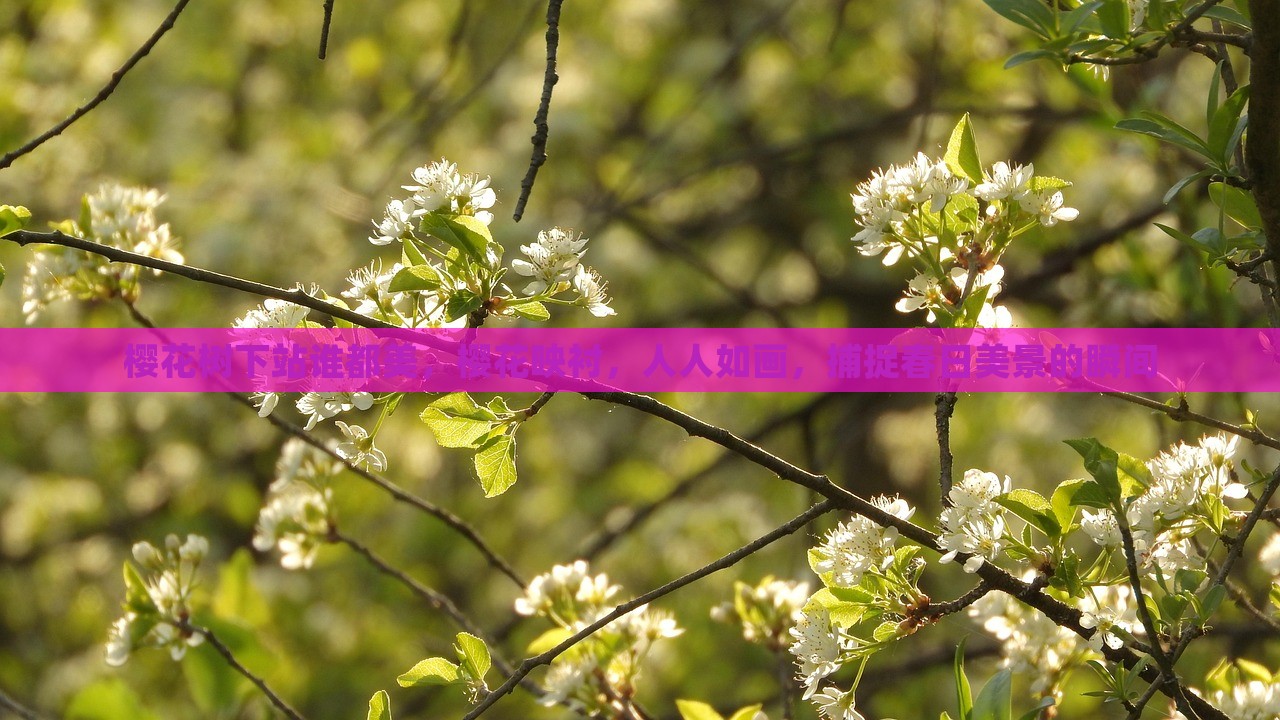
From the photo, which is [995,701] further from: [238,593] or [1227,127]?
[238,593]

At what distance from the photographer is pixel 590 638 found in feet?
4.63

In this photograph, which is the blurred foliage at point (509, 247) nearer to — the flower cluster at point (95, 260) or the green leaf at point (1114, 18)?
the flower cluster at point (95, 260)

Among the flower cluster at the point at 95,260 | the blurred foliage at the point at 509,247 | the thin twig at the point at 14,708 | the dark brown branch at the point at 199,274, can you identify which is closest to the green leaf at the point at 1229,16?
the dark brown branch at the point at 199,274

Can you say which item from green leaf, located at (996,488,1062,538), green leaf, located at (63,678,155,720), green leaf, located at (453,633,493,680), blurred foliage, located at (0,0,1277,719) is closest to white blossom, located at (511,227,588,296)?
green leaf, located at (453,633,493,680)

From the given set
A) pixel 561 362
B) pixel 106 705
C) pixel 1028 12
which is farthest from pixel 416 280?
pixel 106 705

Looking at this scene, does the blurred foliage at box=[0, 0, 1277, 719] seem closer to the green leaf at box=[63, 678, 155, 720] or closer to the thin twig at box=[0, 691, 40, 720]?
the green leaf at box=[63, 678, 155, 720]

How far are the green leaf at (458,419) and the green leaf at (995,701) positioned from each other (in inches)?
18.8

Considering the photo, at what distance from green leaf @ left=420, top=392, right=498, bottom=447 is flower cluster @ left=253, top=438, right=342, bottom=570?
0.87 meters

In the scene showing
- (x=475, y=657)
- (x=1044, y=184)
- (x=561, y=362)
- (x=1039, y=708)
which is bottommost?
(x=1039, y=708)

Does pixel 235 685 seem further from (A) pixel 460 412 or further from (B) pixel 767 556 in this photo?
(B) pixel 767 556

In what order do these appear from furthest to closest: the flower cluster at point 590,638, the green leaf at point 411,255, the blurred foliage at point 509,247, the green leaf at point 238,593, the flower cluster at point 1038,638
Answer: the blurred foliage at point 509,247 → the green leaf at point 238,593 → the flower cluster at point 590,638 → the flower cluster at point 1038,638 → the green leaf at point 411,255

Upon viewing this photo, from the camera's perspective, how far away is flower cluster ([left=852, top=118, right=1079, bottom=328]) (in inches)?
41.2

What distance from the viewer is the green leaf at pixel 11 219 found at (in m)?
0.94

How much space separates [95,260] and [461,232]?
75 centimetres
